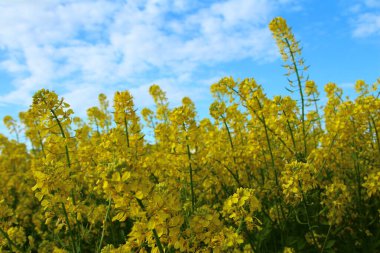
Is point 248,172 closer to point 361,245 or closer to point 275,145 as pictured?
point 275,145

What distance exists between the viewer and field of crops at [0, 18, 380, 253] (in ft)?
8.22

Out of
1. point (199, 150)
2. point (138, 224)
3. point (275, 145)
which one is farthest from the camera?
point (275, 145)

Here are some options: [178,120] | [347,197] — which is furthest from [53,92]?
[347,197]

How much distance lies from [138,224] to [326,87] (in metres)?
7.14

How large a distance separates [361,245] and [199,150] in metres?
2.55

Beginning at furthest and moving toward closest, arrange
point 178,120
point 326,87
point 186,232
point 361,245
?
1. point 326,87
2. point 361,245
3. point 178,120
4. point 186,232

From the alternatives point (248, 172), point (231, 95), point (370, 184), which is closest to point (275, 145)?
point (248, 172)

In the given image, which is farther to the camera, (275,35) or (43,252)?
(275,35)

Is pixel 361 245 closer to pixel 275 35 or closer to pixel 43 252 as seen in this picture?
pixel 275 35

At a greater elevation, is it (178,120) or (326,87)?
(326,87)

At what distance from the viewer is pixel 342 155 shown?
646 centimetres

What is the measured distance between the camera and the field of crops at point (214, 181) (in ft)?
8.22

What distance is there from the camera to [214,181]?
5.03 m

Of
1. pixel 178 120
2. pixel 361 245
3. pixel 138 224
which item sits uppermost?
pixel 178 120
